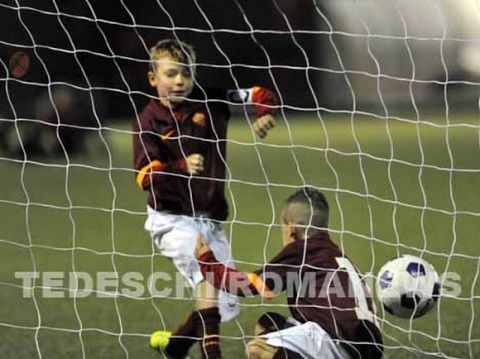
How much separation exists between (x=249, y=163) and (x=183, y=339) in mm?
7314

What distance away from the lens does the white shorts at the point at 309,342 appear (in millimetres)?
3928

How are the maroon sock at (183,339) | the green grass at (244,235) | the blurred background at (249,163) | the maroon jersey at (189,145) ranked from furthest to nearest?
1. the blurred background at (249,163)
2. the green grass at (244,235)
3. the maroon jersey at (189,145)
4. the maroon sock at (183,339)

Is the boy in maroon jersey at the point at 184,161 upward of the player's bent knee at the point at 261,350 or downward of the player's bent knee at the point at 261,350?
upward

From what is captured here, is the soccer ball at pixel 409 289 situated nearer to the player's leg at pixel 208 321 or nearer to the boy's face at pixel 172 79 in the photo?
the player's leg at pixel 208 321

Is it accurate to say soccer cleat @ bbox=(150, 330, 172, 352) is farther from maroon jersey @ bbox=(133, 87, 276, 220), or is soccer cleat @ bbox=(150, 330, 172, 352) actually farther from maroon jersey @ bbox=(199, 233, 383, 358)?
maroon jersey @ bbox=(199, 233, 383, 358)

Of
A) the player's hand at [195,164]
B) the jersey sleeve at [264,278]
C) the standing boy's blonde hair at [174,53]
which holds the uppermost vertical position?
the standing boy's blonde hair at [174,53]

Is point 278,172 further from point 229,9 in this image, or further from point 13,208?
point 229,9

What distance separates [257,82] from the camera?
667 inches

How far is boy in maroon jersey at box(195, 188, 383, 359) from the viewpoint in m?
3.95

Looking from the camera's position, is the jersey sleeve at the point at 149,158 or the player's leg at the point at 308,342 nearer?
the player's leg at the point at 308,342

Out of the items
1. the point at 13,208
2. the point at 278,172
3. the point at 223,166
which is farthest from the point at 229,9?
the point at 223,166

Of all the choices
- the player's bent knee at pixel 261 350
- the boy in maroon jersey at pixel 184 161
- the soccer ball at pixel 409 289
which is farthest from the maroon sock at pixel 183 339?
the soccer ball at pixel 409 289

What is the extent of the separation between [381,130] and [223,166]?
867cm

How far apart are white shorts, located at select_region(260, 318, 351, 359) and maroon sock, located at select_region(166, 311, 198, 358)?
72 centimetres
